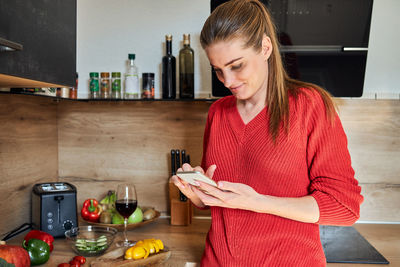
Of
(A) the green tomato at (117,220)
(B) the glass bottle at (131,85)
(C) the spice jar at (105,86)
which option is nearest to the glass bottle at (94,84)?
(C) the spice jar at (105,86)

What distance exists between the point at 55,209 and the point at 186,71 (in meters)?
0.83

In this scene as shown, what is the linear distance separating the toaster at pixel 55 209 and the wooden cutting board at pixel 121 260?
33 centimetres

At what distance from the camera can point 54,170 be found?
1.93 metres

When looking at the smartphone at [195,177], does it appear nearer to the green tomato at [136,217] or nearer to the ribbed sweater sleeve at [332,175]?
the ribbed sweater sleeve at [332,175]

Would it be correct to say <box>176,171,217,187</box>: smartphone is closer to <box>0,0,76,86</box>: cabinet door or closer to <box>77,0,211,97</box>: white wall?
<box>0,0,76,86</box>: cabinet door

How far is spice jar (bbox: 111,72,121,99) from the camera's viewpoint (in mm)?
1764

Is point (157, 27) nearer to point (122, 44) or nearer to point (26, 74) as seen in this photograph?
point (122, 44)

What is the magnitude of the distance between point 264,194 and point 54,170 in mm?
1255

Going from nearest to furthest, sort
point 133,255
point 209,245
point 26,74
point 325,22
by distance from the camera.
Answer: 1. point 26,74
2. point 209,245
3. point 133,255
4. point 325,22

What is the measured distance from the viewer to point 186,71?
5.83 feet

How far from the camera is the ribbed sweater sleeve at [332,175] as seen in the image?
991 mm

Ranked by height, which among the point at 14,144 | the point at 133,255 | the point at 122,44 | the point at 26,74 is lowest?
the point at 133,255

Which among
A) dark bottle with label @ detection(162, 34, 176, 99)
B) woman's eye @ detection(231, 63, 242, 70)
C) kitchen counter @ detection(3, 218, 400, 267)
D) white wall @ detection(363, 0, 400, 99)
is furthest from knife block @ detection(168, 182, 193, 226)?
white wall @ detection(363, 0, 400, 99)

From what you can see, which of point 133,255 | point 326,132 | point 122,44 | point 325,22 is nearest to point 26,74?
point 133,255
